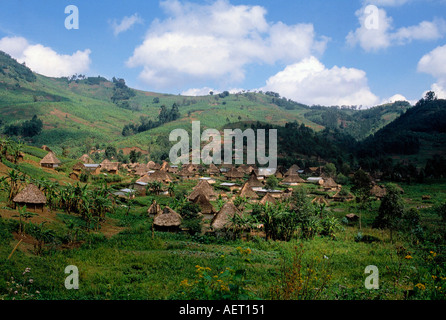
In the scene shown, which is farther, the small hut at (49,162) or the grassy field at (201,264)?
the small hut at (49,162)

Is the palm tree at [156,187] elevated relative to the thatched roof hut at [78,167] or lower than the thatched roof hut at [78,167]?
lower

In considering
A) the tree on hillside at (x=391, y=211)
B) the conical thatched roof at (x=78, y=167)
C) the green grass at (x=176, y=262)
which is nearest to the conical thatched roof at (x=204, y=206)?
the green grass at (x=176, y=262)

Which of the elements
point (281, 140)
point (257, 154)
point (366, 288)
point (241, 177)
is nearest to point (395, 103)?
point (281, 140)

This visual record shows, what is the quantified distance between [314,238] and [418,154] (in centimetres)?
8200

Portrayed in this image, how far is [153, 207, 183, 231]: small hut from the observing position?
22.3 metres

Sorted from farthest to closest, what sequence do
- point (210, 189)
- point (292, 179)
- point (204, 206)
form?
point (292, 179)
point (210, 189)
point (204, 206)

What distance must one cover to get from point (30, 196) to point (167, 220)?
31.5 ft

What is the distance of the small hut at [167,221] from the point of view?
73.3 feet

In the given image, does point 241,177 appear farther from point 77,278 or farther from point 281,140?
point 77,278

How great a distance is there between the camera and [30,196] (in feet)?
66.0

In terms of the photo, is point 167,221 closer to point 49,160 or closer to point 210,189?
point 210,189

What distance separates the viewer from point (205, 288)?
424 centimetres

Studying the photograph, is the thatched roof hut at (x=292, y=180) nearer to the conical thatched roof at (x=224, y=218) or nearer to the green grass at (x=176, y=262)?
the green grass at (x=176, y=262)

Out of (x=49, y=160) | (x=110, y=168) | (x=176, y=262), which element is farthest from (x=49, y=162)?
(x=176, y=262)
